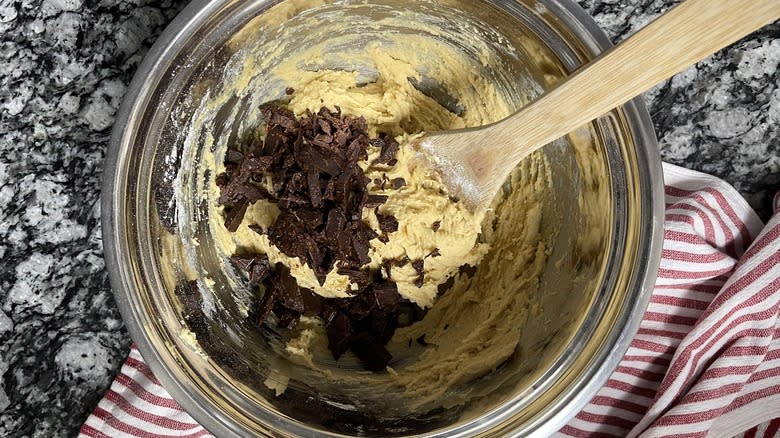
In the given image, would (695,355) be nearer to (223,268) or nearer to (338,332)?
(338,332)

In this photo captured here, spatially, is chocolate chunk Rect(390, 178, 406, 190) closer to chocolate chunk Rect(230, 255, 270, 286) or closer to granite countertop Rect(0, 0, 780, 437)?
chocolate chunk Rect(230, 255, 270, 286)

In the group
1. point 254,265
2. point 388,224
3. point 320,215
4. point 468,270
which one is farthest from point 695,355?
point 254,265

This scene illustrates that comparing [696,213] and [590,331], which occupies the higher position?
[696,213]

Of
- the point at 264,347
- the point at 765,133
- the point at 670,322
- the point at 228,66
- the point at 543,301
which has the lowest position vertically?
the point at 264,347

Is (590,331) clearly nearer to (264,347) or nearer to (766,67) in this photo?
(264,347)

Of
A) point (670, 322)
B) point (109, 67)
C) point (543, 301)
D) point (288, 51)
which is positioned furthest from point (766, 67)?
point (109, 67)

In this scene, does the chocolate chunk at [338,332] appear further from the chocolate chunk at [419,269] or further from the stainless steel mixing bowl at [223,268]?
the chocolate chunk at [419,269]

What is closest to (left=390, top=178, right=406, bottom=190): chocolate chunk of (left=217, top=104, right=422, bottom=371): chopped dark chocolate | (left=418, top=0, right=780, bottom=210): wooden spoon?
(left=217, top=104, right=422, bottom=371): chopped dark chocolate
